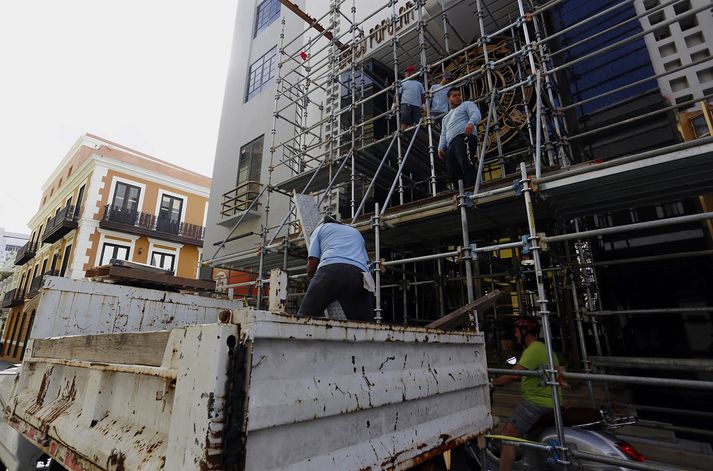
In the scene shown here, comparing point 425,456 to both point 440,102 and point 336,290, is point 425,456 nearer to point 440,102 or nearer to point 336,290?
point 336,290

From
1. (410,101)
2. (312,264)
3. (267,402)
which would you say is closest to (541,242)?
(312,264)

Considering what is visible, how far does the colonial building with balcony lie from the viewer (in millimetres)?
18859

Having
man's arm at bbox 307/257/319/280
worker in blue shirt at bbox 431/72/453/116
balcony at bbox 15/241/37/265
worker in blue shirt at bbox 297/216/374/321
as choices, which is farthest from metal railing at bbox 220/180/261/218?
balcony at bbox 15/241/37/265

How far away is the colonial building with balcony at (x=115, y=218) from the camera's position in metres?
18.9

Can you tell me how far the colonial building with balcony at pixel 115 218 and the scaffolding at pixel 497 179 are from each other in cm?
1201

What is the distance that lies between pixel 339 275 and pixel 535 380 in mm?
2139

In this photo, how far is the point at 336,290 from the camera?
3.22 meters

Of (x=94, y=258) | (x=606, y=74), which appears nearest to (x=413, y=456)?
(x=606, y=74)

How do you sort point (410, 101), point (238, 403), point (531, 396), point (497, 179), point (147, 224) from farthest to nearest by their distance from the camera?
1. point (147, 224)
2. point (410, 101)
3. point (497, 179)
4. point (531, 396)
5. point (238, 403)

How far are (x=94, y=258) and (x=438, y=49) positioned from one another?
19.0 meters

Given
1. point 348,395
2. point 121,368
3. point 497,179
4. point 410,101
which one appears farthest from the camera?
point 410,101

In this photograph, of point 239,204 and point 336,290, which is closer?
point 336,290

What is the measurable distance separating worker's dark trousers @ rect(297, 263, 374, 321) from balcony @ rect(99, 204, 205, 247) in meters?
19.8

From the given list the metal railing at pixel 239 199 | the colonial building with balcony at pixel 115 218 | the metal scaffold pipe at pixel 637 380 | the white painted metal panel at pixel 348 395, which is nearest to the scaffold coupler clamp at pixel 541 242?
the metal scaffold pipe at pixel 637 380
